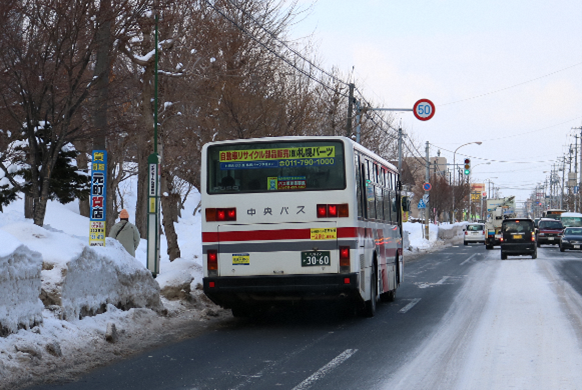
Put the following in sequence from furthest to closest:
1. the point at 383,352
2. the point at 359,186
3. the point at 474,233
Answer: the point at 474,233
the point at 359,186
the point at 383,352

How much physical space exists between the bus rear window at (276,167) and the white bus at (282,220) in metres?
0.02

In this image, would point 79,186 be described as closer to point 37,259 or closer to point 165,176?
point 165,176

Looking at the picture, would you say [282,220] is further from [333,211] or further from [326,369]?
[326,369]

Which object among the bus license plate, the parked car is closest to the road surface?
the bus license plate

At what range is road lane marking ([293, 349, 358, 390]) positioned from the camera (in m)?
7.64

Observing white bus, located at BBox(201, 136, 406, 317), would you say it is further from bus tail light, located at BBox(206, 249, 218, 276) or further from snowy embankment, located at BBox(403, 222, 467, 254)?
snowy embankment, located at BBox(403, 222, 467, 254)

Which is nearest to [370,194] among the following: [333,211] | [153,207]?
[333,211]

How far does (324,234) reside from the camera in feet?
39.5

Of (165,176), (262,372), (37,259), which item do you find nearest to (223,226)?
(37,259)

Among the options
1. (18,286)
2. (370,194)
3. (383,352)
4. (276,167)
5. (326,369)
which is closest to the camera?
(326,369)

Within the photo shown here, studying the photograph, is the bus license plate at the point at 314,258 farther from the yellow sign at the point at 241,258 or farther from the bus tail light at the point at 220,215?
the bus tail light at the point at 220,215

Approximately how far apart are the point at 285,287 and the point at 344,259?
1.02 metres

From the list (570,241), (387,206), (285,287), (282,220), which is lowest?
(570,241)

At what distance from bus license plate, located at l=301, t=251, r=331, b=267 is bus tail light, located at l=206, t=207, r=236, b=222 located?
1.29 m
